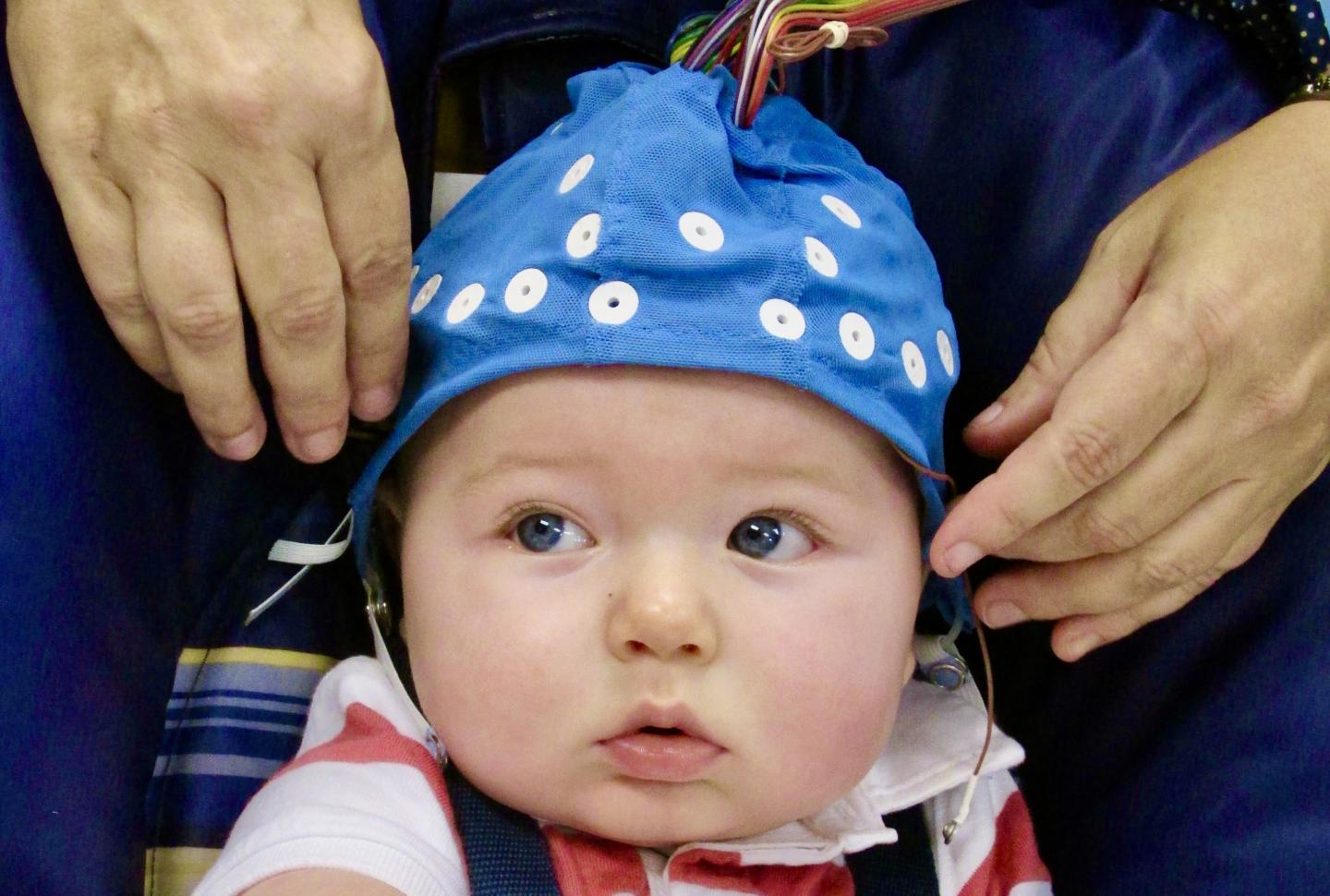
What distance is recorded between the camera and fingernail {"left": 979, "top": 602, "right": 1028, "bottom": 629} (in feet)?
3.02

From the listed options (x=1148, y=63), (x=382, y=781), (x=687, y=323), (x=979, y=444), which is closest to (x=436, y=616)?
(x=382, y=781)

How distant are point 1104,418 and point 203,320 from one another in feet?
1.75

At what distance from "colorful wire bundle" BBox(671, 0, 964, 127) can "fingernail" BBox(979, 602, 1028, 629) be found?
0.39 m

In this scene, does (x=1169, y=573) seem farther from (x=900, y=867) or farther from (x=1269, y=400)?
(x=900, y=867)

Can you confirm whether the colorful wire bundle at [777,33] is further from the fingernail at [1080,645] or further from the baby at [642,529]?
the fingernail at [1080,645]

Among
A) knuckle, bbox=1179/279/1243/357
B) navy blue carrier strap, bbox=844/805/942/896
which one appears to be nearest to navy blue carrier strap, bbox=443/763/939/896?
navy blue carrier strap, bbox=844/805/942/896

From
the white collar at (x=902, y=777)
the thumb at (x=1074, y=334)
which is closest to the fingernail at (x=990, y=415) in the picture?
the thumb at (x=1074, y=334)

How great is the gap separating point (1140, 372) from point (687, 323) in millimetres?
282

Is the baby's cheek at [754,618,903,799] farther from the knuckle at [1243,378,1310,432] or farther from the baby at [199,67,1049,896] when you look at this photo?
the knuckle at [1243,378,1310,432]

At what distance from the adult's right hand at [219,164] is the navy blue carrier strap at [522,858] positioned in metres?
0.32

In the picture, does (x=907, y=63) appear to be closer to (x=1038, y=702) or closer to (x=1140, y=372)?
(x=1140, y=372)

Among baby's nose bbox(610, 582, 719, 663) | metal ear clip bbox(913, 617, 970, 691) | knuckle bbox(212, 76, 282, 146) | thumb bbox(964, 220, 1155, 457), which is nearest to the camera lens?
knuckle bbox(212, 76, 282, 146)

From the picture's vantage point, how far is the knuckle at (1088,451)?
779 mm

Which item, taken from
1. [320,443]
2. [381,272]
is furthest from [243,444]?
[381,272]
